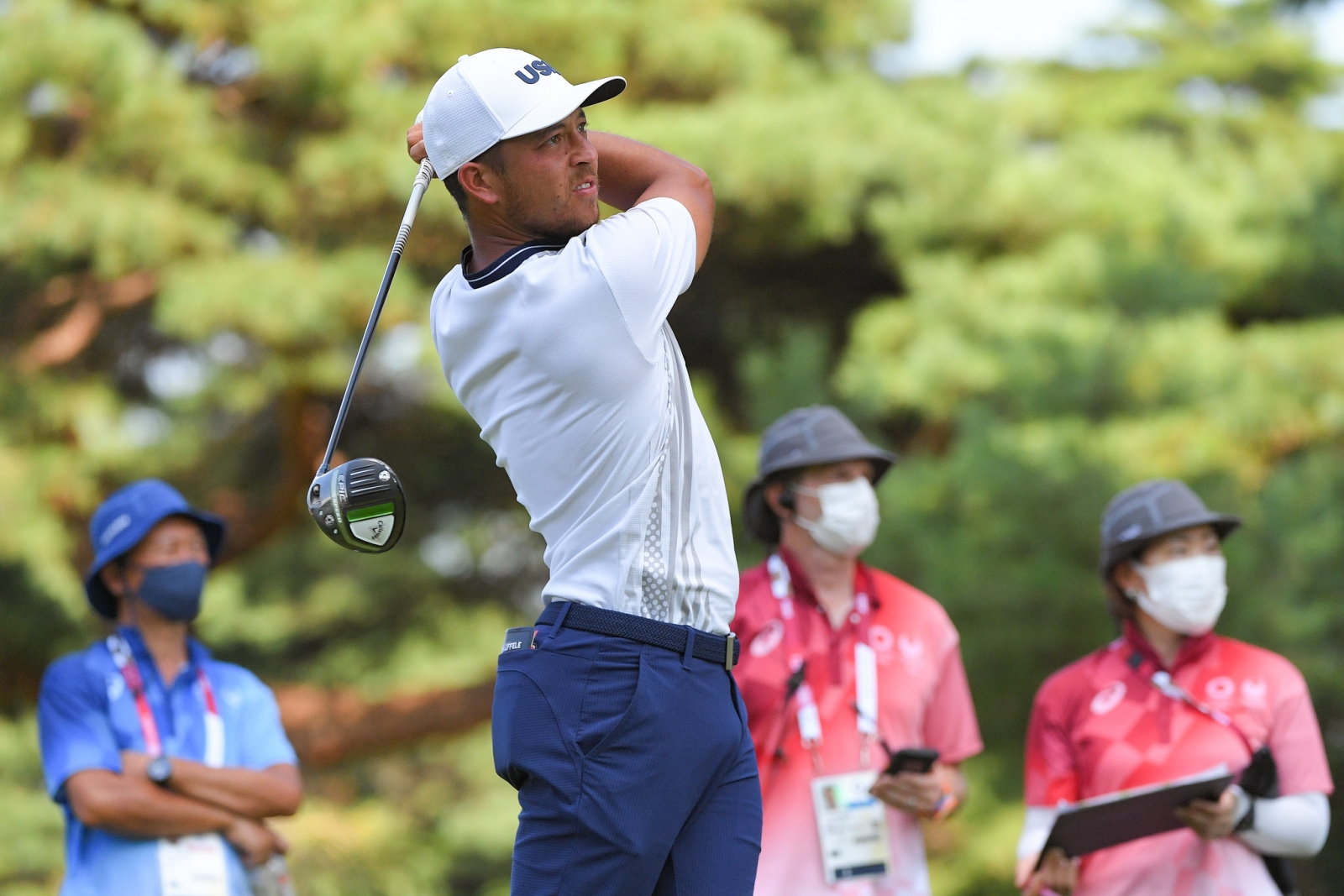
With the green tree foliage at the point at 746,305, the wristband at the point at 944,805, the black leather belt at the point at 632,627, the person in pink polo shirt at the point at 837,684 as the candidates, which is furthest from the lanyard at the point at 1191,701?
the green tree foliage at the point at 746,305

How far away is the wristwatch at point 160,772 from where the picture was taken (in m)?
3.88

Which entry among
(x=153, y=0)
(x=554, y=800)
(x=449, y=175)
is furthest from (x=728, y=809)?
(x=153, y=0)

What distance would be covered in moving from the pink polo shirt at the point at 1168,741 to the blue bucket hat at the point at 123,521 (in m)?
2.54

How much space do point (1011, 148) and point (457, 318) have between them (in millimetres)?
9029

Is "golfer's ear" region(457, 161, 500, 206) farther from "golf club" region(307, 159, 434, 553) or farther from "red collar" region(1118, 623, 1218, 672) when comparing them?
"red collar" region(1118, 623, 1218, 672)

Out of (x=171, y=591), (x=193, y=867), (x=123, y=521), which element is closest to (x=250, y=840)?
(x=193, y=867)

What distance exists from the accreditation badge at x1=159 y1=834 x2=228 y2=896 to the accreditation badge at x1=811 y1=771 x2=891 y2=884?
1.56 meters

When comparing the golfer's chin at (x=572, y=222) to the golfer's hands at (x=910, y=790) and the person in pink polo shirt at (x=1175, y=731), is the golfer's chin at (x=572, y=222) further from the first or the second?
the person in pink polo shirt at (x=1175, y=731)

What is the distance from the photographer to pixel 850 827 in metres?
3.89

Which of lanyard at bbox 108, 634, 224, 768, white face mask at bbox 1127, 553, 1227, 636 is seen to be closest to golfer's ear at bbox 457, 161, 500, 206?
lanyard at bbox 108, 634, 224, 768

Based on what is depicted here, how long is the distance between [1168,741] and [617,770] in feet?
7.00

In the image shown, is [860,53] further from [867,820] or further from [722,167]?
[867,820]

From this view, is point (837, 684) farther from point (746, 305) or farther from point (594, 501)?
point (746, 305)

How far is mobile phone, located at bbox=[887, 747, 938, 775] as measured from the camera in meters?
3.65
